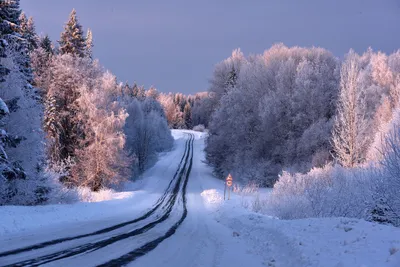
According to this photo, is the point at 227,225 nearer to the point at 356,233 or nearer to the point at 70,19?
the point at 356,233

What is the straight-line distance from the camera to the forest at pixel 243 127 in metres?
17.4

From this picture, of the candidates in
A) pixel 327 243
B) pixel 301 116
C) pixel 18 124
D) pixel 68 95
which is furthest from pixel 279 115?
pixel 327 243

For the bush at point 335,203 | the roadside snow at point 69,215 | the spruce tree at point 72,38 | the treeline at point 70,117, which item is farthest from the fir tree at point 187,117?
the bush at point 335,203

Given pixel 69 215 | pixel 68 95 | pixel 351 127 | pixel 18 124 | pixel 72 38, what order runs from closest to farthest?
pixel 69 215 < pixel 18 124 < pixel 351 127 < pixel 68 95 < pixel 72 38

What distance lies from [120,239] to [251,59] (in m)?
61.1

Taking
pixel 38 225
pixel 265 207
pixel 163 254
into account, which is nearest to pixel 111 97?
pixel 265 207

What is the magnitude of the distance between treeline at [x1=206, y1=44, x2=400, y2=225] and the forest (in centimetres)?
15

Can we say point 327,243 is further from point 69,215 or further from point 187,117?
point 187,117

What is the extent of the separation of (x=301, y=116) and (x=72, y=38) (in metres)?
27.4

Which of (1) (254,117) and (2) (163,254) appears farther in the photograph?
(1) (254,117)

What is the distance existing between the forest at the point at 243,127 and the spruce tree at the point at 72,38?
0.39 ft

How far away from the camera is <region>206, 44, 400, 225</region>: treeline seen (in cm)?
2700

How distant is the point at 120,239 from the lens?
37.3 feet

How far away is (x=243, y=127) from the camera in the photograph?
5375cm
